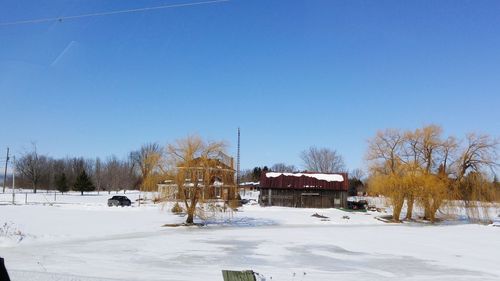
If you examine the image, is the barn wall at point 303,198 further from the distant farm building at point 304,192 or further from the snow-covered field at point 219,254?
the snow-covered field at point 219,254

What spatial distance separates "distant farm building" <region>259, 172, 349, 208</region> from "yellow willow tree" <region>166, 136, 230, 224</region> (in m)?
25.8

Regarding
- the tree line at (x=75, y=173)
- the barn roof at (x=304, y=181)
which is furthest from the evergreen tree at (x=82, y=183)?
the barn roof at (x=304, y=181)

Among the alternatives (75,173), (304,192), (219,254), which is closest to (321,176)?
(304,192)

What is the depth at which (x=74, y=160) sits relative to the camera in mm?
143625

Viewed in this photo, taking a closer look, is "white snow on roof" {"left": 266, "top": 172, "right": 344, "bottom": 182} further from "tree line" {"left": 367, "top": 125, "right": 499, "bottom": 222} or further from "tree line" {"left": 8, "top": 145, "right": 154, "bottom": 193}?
"tree line" {"left": 8, "top": 145, "right": 154, "bottom": 193}

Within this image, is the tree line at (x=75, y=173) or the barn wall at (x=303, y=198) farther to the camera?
the tree line at (x=75, y=173)

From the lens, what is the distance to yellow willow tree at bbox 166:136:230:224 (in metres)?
38.3

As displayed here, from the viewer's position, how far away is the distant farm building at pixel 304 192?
63.2m

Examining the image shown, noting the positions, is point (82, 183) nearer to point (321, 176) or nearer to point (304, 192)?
point (304, 192)

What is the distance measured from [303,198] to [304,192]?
841 millimetres

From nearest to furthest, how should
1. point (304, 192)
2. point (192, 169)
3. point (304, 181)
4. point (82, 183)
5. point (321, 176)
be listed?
point (192, 169), point (304, 192), point (304, 181), point (321, 176), point (82, 183)

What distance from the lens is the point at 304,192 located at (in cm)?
6350


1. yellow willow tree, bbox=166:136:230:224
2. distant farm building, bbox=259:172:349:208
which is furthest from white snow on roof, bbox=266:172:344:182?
yellow willow tree, bbox=166:136:230:224

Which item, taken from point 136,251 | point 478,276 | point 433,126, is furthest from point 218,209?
point 433,126
